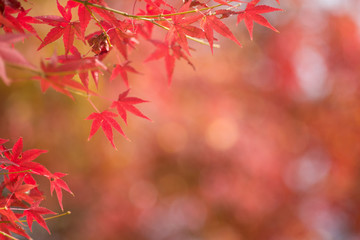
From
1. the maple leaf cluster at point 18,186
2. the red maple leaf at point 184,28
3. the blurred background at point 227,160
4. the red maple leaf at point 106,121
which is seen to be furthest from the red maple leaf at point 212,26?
the blurred background at point 227,160

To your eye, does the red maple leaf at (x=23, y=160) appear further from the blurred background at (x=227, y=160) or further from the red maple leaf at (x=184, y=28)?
the blurred background at (x=227, y=160)

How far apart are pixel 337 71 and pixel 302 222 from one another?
1758 mm

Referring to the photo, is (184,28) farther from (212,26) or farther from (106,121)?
(106,121)

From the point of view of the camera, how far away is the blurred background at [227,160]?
13.3 feet

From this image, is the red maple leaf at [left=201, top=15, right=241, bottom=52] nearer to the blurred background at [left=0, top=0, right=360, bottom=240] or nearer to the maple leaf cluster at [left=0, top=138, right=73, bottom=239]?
the maple leaf cluster at [left=0, top=138, right=73, bottom=239]

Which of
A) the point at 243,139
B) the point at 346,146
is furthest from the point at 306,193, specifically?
the point at 243,139

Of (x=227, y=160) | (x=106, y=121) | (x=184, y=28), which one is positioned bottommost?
(x=227, y=160)

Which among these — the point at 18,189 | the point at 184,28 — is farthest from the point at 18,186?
the point at 184,28

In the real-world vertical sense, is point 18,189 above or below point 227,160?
above

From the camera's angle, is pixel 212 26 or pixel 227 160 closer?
pixel 212 26

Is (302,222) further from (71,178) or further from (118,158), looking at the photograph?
(71,178)

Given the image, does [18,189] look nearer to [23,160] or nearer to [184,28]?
[23,160]

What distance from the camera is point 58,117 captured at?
3404mm

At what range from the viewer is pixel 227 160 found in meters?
4.12
